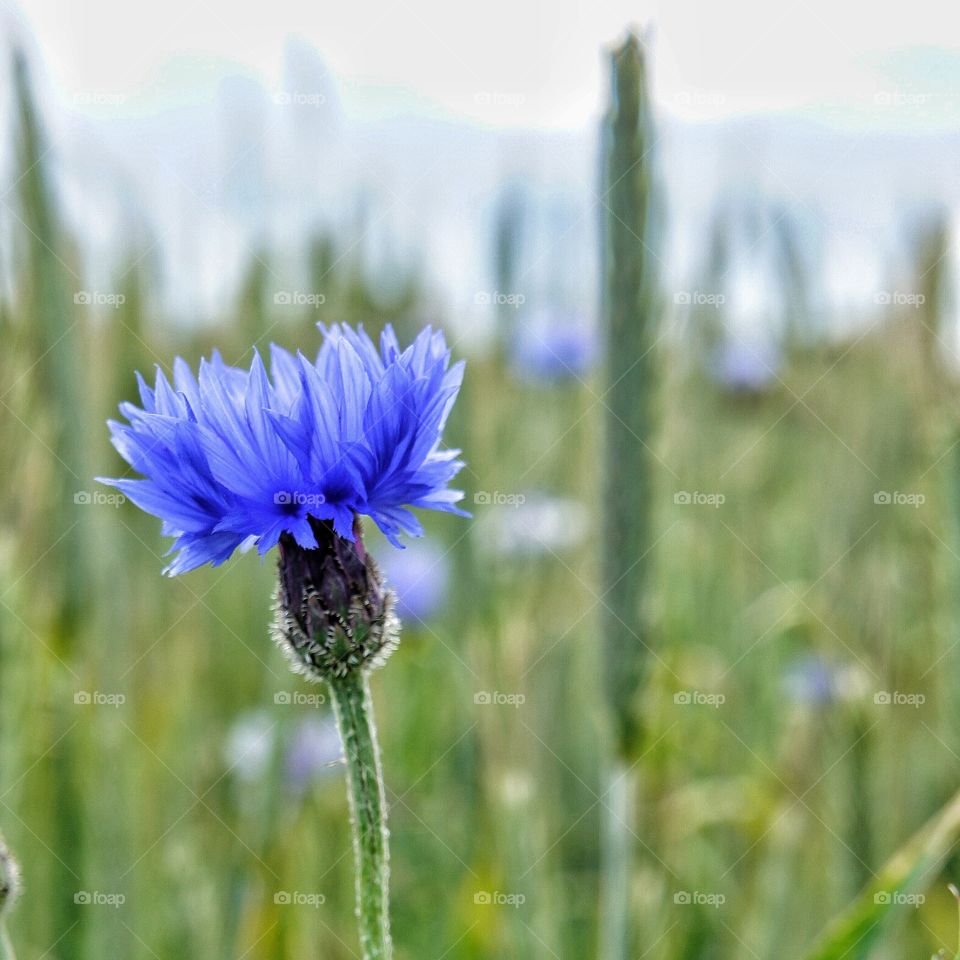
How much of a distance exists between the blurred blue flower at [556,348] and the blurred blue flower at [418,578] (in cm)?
89

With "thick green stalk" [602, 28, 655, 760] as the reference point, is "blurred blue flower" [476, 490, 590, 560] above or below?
below

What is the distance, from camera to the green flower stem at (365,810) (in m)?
0.78

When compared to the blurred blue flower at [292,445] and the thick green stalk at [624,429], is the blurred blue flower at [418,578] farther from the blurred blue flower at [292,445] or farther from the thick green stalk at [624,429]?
the blurred blue flower at [292,445]

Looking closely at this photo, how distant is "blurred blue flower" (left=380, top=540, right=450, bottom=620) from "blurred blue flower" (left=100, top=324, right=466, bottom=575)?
1.68 m

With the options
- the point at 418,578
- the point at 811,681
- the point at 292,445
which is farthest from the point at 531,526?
the point at 292,445

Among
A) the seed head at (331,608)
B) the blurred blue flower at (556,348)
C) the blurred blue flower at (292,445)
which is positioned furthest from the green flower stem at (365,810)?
the blurred blue flower at (556,348)

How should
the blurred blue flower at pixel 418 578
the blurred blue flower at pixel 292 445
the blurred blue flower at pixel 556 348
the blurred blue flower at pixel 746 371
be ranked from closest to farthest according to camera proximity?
the blurred blue flower at pixel 292 445 → the blurred blue flower at pixel 418 578 → the blurred blue flower at pixel 556 348 → the blurred blue flower at pixel 746 371

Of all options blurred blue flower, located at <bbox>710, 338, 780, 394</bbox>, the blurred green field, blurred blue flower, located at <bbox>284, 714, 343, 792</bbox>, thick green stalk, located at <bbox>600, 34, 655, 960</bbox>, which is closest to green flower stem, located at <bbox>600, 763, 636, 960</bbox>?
thick green stalk, located at <bbox>600, 34, 655, 960</bbox>

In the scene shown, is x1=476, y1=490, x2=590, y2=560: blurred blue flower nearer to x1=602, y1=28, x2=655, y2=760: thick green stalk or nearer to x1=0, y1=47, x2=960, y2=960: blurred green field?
x1=0, y1=47, x2=960, y2=960: blurred green field

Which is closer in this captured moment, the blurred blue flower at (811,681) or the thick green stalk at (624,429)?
the thick green stalk at (624,429)

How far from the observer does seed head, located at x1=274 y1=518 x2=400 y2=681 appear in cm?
92

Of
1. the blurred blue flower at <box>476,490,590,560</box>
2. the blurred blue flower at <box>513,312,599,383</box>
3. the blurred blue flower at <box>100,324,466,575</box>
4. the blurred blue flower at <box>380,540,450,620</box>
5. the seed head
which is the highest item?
the blurred blue flower at <box>513,312,599,383</box>

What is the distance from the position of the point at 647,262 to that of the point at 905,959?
1628 mm

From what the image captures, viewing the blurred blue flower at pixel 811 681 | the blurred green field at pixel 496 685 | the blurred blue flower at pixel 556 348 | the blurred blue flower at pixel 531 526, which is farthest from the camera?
the blurred blue flower at pixel 556 348
